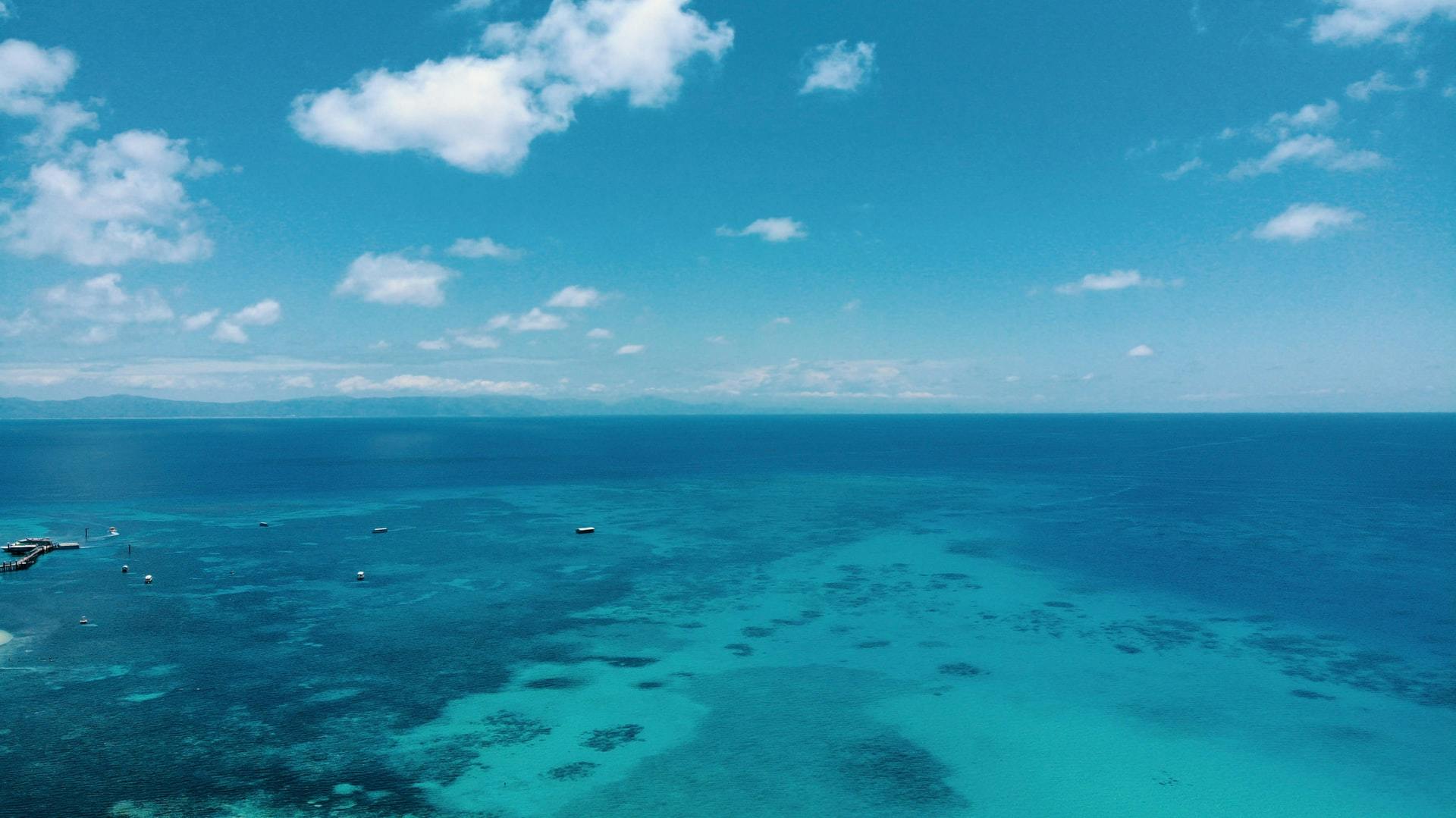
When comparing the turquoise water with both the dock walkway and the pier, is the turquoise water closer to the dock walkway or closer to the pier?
the dock walkway

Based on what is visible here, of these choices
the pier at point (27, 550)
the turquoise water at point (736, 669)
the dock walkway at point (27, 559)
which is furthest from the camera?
the pier at point (27, 550)

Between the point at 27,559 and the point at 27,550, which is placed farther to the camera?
the point at 27,550

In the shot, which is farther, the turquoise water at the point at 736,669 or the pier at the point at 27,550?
the pier at the point at 27,550

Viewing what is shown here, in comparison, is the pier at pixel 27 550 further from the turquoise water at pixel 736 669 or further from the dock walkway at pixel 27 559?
the turquoise water at pixel 736 669

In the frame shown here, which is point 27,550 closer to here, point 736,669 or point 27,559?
point 27,559

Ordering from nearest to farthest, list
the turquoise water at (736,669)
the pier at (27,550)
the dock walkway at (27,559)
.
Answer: the turquoise water at (736,669)
the dock walkway at (27,559)
the pier at (27,550)

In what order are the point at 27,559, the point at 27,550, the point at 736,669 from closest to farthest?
the point at 736,669 < the point at 27,559 < the point at 27,550

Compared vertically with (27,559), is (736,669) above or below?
below

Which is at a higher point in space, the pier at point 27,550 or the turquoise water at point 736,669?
the pier at point 27,550

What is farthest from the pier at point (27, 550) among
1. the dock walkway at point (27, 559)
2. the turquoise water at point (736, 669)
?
the turquoise water at point (736, 669)

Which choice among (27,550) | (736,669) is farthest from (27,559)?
(736,669)

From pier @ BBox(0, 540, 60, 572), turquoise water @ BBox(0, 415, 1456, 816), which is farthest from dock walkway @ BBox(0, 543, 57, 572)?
turquoise water @ BBox(0, 415, 1456, 816)
